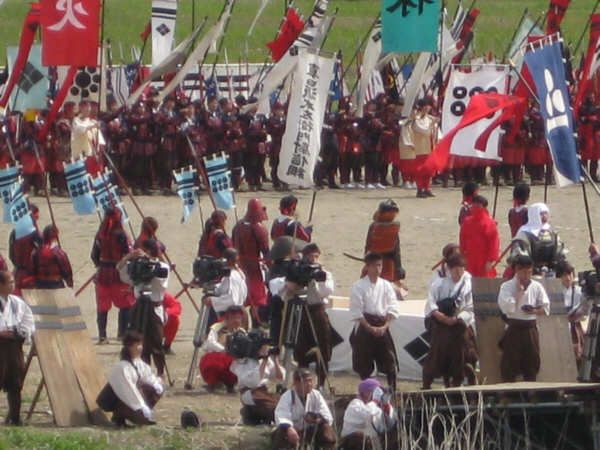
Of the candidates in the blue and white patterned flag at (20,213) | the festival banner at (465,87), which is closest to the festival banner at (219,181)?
the blue and white patterned flag at (20,213)

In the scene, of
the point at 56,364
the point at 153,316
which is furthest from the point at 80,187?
the point at 56,364

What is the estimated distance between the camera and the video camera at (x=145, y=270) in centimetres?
1207

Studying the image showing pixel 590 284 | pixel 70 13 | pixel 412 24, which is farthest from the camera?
pixel 70 13

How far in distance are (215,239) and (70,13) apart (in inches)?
137

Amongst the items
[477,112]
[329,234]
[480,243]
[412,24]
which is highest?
[412,24]

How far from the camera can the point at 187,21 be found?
43812 millimetres

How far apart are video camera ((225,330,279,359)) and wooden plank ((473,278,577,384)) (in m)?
1.73

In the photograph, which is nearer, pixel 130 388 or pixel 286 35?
pixel 130 388

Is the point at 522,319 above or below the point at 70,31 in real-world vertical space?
below

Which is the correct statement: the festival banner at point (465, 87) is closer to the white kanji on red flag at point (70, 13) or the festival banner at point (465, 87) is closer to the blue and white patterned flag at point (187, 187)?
the blue and white patterned flag at point (187, 187)

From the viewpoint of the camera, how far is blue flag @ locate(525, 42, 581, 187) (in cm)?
1223

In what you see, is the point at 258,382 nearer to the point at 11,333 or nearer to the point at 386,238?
the point at 11,333

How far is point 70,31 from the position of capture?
625 inches

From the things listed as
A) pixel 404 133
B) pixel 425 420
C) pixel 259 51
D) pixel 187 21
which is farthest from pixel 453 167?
pixel 187 21
